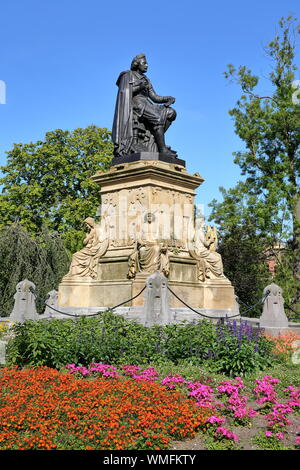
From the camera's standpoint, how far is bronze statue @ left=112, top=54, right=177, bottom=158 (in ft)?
46.4

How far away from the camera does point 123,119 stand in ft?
46.3

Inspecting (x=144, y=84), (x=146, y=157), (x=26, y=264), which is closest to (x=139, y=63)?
(x=144, y=84)

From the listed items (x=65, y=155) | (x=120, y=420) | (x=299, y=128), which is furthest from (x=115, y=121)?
(x=65, y=155)

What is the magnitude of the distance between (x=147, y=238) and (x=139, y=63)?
458cm

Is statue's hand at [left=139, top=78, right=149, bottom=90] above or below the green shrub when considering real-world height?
above

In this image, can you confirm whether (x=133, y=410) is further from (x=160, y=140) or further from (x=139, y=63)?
(x=139, y=63)

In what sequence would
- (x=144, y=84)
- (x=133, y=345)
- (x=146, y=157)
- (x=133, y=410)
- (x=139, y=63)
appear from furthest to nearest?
(x=139, y=63) → (x=144, y=84) → (x=146, y=157) → (x=133, y=345) → (x=133, y=410)

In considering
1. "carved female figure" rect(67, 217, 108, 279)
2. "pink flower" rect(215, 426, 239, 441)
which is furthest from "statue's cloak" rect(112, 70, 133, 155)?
"pink flower" rect(215, 426, 239, 441)

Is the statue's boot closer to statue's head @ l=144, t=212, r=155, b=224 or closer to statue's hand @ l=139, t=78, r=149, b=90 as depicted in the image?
statue's hand @ l=139, t=78, r=149, b=90

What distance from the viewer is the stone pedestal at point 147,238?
1295 cm

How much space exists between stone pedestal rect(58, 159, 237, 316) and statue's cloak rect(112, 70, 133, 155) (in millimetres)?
501

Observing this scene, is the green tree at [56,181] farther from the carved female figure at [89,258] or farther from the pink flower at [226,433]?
the pink flower at [226,433]

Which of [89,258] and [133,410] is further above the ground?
[89,258]

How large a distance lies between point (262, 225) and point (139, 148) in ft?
43.0
